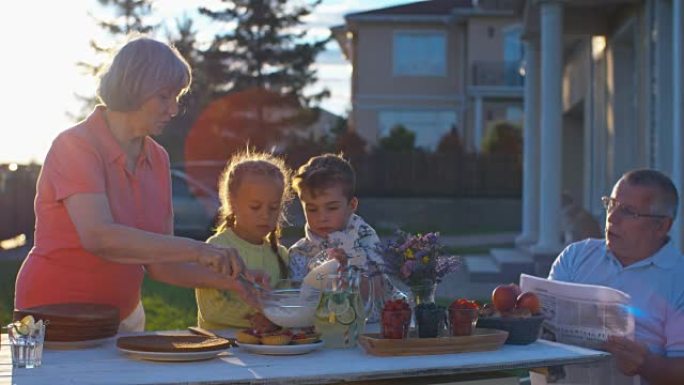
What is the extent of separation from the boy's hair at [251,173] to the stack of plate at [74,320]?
79 cm

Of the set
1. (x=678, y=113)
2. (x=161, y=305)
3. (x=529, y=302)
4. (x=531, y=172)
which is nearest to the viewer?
(x=529, y=302)

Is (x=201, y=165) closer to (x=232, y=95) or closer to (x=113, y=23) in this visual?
(x=232, y=95)

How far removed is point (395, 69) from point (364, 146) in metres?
7.91

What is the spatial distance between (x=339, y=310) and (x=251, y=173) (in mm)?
781

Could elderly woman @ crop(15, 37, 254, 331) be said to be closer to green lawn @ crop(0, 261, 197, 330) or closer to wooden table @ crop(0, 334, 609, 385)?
wooden table @ crop(0, 334, 609, 385)

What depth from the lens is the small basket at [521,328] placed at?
320 cm

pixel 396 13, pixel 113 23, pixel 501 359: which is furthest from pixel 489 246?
pixel 113 23

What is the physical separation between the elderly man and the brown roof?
94.4 feet

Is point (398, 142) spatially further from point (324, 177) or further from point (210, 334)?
point (210, 334)

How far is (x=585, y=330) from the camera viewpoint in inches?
132

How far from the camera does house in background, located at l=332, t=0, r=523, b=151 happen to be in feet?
107

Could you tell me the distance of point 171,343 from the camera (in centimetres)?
290

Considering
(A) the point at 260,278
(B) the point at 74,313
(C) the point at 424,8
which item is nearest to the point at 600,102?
(A) the point at 260,278

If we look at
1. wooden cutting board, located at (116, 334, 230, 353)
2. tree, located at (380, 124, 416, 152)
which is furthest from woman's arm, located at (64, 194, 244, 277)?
tree, located at (380, 124, 416, 152)
